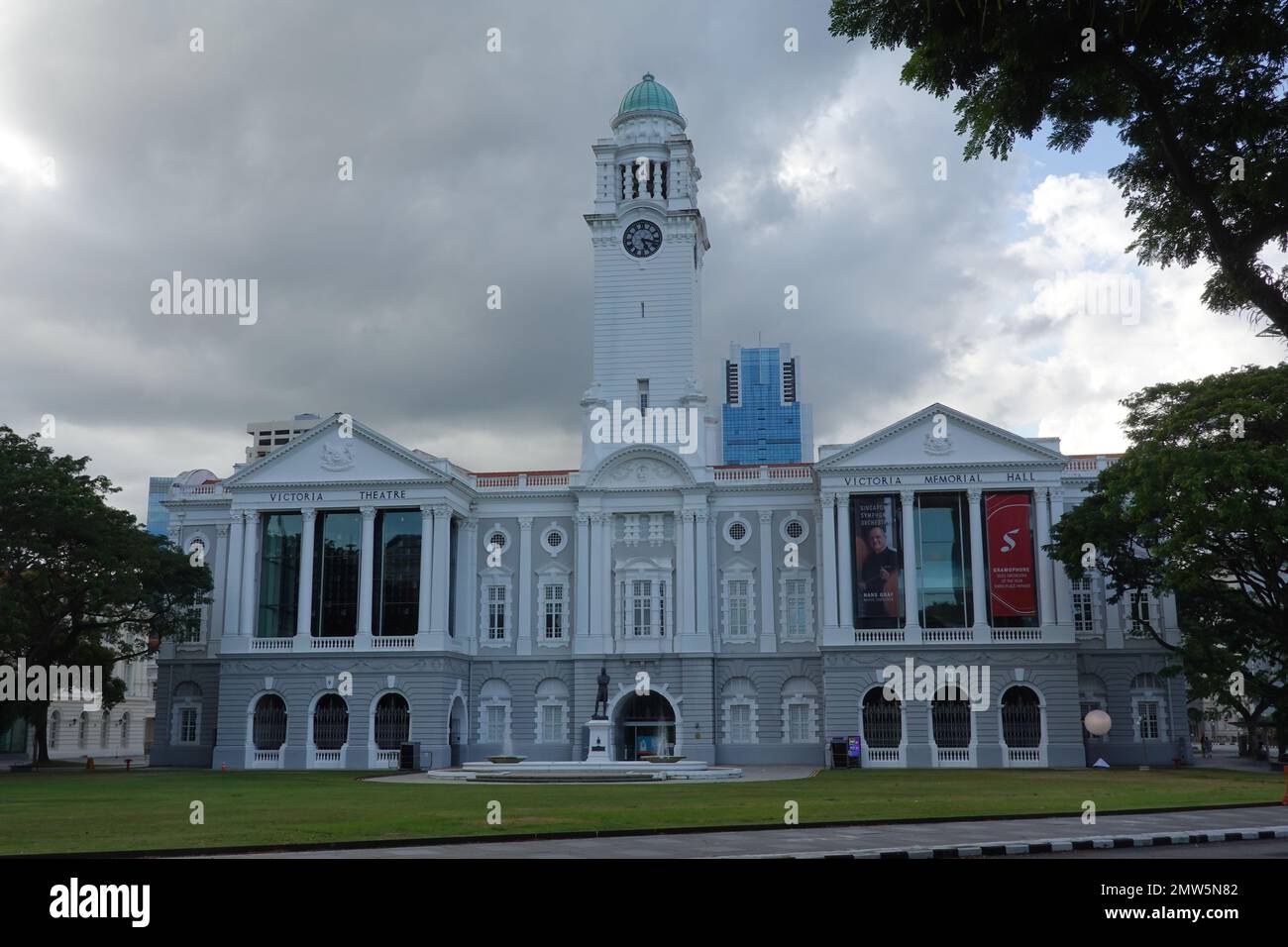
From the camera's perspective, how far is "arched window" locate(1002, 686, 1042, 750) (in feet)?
175

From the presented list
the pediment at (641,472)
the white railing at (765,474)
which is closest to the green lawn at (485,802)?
the white railing at (765,474)

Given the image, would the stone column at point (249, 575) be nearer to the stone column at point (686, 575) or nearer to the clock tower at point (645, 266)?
the clock tower at point (645, 266)

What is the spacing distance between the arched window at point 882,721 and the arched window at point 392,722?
65.8ft

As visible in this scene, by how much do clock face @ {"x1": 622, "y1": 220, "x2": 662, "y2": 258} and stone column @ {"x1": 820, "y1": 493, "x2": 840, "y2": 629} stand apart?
632 inches

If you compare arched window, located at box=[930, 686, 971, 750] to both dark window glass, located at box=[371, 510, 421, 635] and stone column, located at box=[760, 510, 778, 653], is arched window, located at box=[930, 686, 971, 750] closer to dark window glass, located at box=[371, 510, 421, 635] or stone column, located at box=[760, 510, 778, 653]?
stone column, located at box=[760, 510, 778, 653]

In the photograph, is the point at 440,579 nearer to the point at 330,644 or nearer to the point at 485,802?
the point at 330,644

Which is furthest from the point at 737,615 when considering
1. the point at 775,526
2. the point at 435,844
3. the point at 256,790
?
Result: the point at 435,844

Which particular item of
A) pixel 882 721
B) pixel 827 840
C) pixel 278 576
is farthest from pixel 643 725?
pixel 827 840

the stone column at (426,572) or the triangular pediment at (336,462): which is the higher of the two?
the triangular pediment at (336,462)

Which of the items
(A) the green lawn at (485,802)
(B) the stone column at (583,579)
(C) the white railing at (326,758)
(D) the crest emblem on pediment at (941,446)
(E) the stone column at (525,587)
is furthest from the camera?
(E) the stone column at (525,587)

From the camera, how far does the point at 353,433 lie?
58.4 metres

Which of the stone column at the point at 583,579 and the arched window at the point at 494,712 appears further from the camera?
the arched window at the point at 494,712

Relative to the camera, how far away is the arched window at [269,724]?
188 feet

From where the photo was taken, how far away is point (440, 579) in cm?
5691
